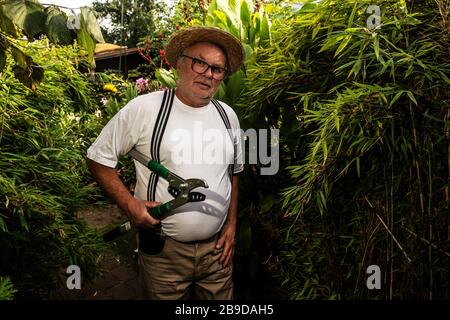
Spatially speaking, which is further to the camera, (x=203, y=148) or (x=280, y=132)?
(x=280, y=132)

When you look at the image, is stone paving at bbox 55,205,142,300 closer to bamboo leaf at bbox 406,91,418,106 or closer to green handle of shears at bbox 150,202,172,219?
green handle of shears at bbox 150,202,172,219

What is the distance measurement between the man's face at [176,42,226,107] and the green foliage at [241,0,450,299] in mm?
490

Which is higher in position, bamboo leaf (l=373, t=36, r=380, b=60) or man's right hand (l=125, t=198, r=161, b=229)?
bamboo leaf (l=373, t=36, r=380, b=60)

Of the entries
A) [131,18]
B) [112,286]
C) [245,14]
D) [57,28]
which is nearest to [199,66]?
[57,28]

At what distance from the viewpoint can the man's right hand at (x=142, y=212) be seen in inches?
73.1

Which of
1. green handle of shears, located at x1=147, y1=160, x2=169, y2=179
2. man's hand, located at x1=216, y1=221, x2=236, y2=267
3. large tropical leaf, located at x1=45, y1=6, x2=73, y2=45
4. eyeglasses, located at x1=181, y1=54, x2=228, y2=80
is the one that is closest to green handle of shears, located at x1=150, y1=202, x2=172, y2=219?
green handle of shears, located at x1=147, y1=160, x2=169, y2=179

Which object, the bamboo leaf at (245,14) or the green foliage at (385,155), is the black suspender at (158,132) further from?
the bamboo leaf at (245,14)

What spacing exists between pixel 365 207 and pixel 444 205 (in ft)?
1.03

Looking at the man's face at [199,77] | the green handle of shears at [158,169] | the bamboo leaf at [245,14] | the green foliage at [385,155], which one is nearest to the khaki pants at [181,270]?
the green handle of shears at [158,169]

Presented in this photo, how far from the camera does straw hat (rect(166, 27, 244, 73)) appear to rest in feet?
6.38

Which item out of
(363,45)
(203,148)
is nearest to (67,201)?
(203,148)

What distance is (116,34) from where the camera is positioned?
1421 inches

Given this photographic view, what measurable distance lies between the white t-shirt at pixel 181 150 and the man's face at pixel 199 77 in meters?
0.05
